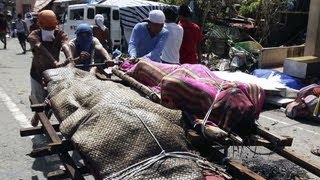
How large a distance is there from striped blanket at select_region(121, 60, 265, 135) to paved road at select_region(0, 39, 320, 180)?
1.98m

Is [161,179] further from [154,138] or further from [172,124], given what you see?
[172,124]

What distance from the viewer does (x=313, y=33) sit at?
9648 millimetres

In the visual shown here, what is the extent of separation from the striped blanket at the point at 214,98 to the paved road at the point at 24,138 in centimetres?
198

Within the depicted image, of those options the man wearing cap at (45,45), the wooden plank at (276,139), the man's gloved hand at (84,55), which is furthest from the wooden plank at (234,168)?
the man wearing cap at (45,45)

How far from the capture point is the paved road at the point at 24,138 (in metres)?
4.52

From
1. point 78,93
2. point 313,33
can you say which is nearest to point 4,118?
point 78,93

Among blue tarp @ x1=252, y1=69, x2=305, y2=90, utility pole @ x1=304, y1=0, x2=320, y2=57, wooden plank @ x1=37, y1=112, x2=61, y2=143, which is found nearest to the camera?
wooden plank @ x1=37, y1=112, x2=61, y2=143

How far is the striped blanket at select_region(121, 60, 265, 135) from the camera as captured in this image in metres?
2.58

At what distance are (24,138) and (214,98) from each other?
143 inches

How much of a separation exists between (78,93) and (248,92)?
1.31 meters

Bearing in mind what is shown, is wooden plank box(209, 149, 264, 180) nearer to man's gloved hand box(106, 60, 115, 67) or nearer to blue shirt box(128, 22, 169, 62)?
man's gloved hand box(106, 60, 115, 67)

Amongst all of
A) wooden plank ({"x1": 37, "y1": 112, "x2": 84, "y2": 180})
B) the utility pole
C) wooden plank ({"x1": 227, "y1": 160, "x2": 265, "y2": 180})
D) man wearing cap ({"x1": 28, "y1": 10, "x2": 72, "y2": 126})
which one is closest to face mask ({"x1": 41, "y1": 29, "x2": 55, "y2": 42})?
man wearing cap ({"x1": 28, "y1": 10, "x2": 72, "y2": 126})

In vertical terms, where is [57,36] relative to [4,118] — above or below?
above

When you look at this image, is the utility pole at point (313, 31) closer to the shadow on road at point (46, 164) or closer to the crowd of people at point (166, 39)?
the crowd of people at point (166, 39)
